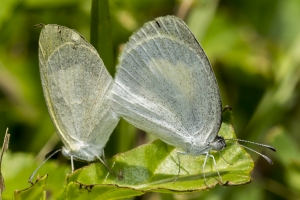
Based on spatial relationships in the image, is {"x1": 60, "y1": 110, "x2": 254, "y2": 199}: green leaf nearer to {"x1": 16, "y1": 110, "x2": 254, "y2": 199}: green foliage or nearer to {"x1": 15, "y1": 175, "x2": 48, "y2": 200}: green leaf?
{"x1": 16, "y1": 110, "x2": 254, "y2": 199}: green foliage

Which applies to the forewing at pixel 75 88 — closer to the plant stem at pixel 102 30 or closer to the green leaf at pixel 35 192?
the plant stem at pixel 102 30

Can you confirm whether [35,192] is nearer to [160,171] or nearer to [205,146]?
[160,171]

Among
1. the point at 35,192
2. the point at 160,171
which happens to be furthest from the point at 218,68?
the point at 35,192

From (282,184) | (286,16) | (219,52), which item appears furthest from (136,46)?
(286,16)

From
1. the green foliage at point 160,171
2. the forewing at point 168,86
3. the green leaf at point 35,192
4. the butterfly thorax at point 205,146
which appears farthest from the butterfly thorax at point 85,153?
the green leaf at point 35,192

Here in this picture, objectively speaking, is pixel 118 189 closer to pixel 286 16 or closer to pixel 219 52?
pixel 219 52
